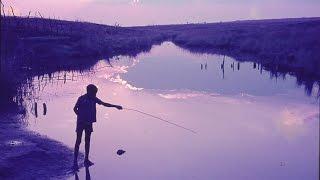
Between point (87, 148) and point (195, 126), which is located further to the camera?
point (195, 126)

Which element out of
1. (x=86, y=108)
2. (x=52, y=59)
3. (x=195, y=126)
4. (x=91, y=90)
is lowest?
(x=195, y=126)

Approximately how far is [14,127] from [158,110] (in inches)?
232

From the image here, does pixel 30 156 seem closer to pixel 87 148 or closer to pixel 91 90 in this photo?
pixel 87 148

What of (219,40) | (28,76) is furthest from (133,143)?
(219,40)

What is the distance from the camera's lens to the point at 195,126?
16.4 meters

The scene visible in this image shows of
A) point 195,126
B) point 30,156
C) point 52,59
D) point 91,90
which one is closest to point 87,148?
point 91,90

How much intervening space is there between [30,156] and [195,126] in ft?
19.5

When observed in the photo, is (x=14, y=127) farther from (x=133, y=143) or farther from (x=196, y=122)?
(x=196, y=122)

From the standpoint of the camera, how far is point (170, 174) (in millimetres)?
11156

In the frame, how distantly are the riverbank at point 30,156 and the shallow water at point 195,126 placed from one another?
0.55 m

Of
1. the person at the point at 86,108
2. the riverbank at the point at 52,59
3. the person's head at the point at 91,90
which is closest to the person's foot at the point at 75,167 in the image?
the person at the point at 86,108

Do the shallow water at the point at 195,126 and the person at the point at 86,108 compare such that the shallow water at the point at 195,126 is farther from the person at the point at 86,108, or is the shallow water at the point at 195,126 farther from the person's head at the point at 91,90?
the person's head at the point at 91,90

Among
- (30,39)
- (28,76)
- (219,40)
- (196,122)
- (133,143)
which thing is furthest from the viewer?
(219,40)

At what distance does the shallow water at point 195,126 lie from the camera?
38.7ft
